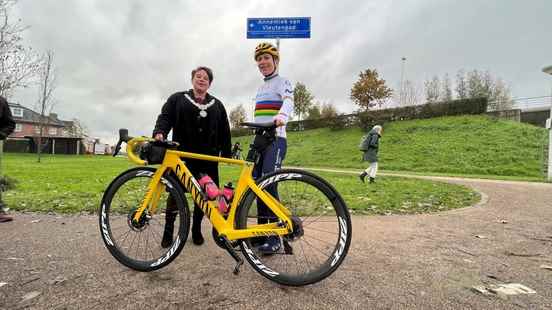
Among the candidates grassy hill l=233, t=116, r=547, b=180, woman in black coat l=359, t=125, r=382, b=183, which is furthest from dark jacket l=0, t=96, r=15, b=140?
grassy hill l=233, t=116, r=547, b=180

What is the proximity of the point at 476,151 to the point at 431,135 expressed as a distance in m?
5.05

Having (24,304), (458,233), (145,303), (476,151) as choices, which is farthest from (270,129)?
(476,151)

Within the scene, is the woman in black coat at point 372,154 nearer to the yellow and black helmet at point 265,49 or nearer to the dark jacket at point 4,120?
the yellow and black helmet at point 265,49

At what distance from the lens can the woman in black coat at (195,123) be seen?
290 cm

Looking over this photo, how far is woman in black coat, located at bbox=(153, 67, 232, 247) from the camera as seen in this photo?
2898 millimetres

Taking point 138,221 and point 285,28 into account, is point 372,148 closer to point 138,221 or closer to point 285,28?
point 285,28

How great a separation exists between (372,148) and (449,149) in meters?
13.5

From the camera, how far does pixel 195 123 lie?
9.62ft

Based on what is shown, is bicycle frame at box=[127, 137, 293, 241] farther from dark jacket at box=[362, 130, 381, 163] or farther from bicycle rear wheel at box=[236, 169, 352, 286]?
dark jacket at box=[362, 130, 381, 163]

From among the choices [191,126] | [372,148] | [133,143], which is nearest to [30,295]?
[133,143]

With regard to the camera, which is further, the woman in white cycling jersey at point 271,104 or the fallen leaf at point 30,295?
the woman in white cycling jersey at point 271,104

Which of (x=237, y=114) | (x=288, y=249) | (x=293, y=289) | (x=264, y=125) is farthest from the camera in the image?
(x=237, y=114)

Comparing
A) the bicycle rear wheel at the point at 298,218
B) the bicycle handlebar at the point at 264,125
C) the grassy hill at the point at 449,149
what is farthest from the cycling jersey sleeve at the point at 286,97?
the grassy hill at the point at 449,149

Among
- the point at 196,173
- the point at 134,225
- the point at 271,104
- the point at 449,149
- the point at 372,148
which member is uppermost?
the point at 449,149
